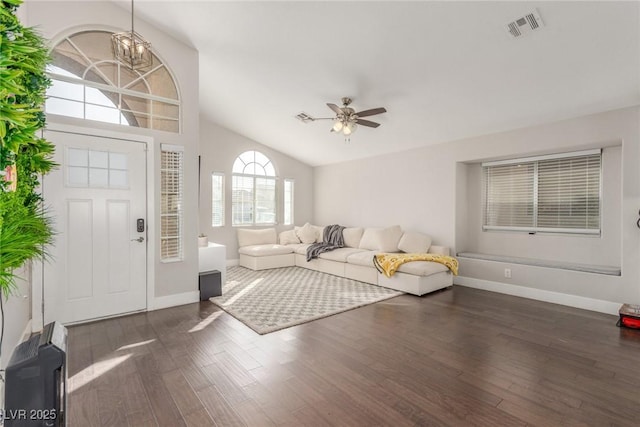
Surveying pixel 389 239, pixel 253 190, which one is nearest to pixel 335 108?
pixel 389 239

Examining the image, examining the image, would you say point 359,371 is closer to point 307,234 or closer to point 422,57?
point 422,57

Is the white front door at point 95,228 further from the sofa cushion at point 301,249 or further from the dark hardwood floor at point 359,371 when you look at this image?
the sofa cushion at point 301,249

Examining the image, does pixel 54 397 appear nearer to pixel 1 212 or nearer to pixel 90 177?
pixel 1 212

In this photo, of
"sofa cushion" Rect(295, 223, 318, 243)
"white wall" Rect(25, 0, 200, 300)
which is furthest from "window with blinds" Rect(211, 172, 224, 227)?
"white wall" Rect(25, 0, 200, 300)

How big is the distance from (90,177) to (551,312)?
5.79 metres

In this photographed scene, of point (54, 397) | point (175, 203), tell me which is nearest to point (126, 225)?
point (175, 203)

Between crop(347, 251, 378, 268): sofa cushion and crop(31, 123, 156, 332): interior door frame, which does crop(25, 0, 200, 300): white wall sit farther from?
crop(347, 251, 378, 268): sofa cushion

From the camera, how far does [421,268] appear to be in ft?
14.7

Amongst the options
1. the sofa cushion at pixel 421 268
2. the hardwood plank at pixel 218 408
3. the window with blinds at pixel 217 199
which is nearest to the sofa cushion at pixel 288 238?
the window with blinds at pixel 217 199

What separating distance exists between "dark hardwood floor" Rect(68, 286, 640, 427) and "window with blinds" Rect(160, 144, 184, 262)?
824 millimetres

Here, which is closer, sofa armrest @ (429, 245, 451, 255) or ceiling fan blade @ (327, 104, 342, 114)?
ceiling fan blade @ (327, 104, 342, 114)

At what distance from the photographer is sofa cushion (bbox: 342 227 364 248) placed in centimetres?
656

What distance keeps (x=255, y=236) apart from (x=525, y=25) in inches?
231

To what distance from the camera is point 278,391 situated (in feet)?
6.82
